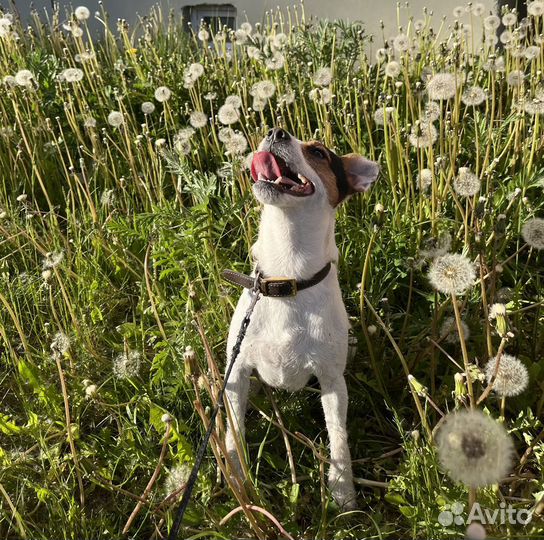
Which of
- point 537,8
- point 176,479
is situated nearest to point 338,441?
point 176,479

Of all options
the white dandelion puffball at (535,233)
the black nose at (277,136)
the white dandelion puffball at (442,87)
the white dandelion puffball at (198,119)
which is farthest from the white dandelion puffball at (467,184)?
the white dandelion puffball at (198,119)

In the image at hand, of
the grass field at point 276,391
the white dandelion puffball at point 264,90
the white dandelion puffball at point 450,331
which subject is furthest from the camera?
the white dandelion puffball at point 264,90

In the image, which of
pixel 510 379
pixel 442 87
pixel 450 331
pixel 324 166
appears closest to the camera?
pixel 510 379

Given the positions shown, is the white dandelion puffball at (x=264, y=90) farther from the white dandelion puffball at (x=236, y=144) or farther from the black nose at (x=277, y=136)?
the black nose at (x=277, y=136)

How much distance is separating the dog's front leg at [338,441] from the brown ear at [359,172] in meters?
0.68

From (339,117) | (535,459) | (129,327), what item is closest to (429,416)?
(535,459)

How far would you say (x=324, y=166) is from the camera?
1.93m

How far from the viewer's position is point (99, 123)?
13.8 ft

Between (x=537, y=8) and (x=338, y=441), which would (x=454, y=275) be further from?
(x=537, y=8)

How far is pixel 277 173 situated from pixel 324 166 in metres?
0.20

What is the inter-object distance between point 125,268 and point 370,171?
1.53 m

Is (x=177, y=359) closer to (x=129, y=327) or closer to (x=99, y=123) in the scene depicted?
(x=129, y=327)

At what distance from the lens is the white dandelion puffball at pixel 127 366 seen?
2.21m

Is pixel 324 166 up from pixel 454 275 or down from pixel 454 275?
up
